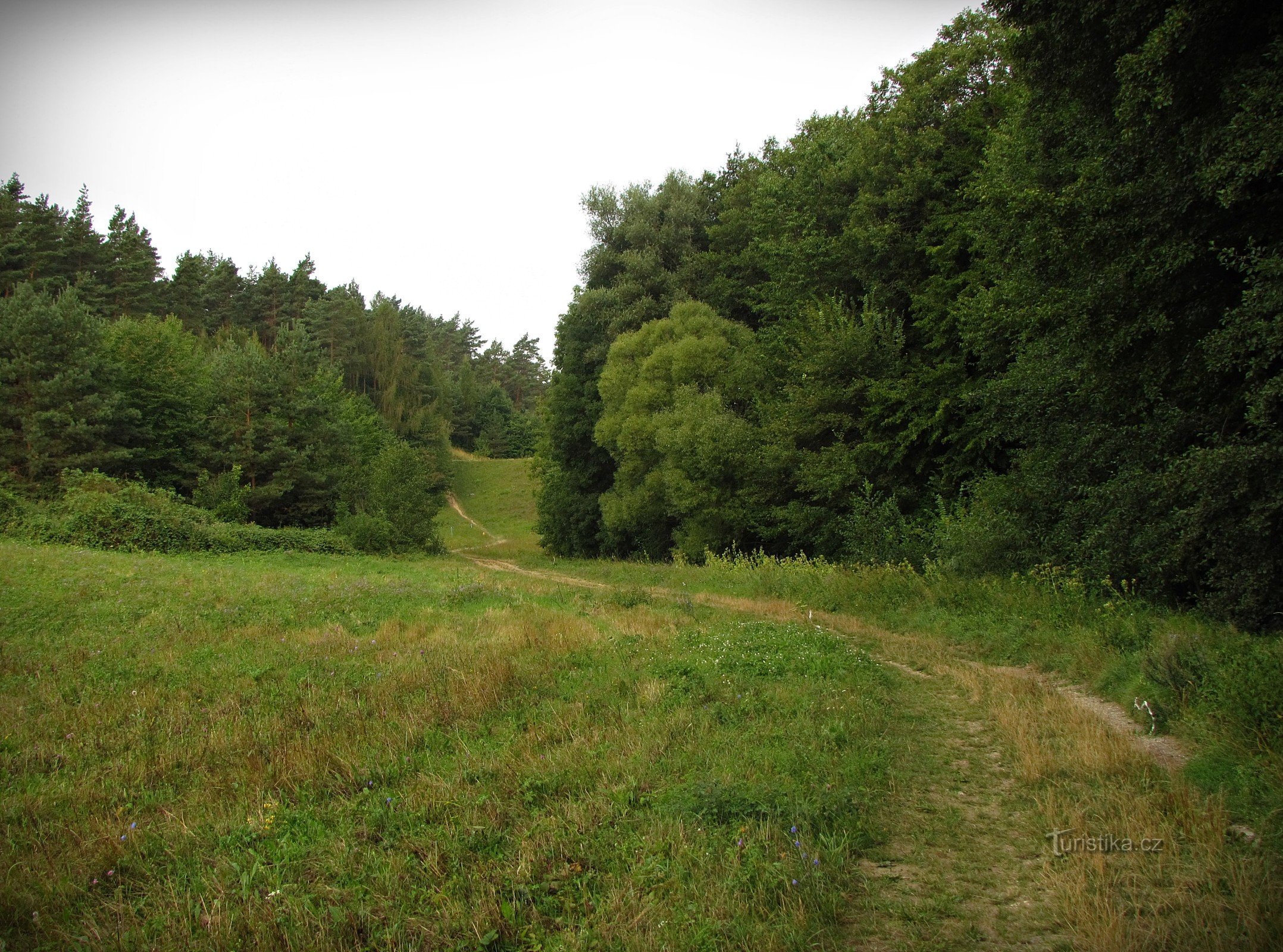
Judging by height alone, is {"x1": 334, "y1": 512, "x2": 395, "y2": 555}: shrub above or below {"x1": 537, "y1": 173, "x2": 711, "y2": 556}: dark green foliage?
below

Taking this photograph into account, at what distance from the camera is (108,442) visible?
3584 cm

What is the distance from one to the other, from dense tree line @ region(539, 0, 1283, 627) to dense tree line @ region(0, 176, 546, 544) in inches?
589

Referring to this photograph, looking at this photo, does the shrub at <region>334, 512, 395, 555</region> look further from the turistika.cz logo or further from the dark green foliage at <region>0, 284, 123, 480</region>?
the turistika.cz logo

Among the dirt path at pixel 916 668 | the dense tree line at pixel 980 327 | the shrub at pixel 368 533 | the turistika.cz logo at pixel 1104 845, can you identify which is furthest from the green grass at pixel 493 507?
the turistika.cz logo at pixel 1104 845

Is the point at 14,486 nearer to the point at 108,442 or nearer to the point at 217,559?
the point at 108,442

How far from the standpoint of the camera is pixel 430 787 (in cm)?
555

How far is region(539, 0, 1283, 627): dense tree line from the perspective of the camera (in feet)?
30.0

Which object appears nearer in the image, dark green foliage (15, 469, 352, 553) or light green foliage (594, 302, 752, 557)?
dark green foliage (15, 469, 352, 553)

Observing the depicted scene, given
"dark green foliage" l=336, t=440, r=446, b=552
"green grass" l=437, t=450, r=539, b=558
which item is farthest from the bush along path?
"green grass" l=437, t=450, r=539, b=558

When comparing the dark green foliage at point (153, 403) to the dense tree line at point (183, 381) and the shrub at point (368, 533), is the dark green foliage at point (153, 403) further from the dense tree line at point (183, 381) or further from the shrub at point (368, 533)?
the shrub at point (368, 533)

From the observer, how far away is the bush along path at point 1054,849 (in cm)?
362

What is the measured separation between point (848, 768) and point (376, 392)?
263ft

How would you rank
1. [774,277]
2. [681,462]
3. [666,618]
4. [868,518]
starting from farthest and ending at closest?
[774,277]
[681,462]
[868,518]
[666,618]

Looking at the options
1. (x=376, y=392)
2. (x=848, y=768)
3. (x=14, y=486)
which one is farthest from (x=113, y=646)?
(x=376, y=392)
